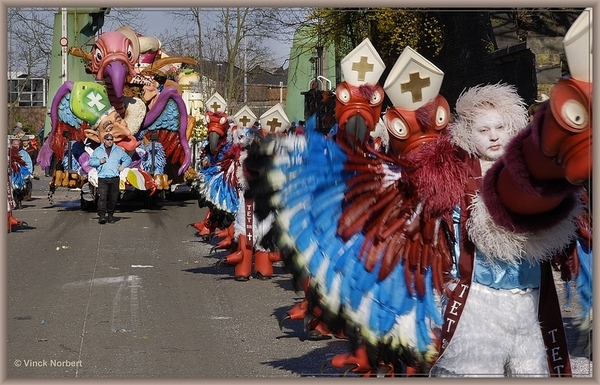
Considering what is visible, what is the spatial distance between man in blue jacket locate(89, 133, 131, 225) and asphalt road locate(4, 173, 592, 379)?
8.08ft

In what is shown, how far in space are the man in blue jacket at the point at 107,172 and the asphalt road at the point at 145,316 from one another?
2.46 metres

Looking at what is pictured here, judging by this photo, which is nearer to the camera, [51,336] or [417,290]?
[417,290]

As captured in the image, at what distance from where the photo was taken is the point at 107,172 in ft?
51.8

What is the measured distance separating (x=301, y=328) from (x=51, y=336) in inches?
70.6

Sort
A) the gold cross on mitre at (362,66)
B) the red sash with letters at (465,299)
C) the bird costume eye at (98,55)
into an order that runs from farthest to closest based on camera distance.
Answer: the bird costume eye at (98,55)
the gold cross on mitre at (362,66)
the red sash with letters at (465,299)

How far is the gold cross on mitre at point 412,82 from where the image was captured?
4945mm

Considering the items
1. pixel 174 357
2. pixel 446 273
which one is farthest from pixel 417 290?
pixel 174 357

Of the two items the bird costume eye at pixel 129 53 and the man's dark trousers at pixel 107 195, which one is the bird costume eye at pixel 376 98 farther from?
the man's dark trousers at pixel 107 195

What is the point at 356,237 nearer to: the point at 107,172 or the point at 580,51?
the point at 580,51

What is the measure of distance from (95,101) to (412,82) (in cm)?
1226

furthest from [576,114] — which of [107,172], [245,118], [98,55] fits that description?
[107,172]

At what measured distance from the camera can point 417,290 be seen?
394 cm

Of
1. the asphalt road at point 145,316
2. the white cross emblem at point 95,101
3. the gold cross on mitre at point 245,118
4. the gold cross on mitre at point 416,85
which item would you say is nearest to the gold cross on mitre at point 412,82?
the gold cross on mitre at point 416,85

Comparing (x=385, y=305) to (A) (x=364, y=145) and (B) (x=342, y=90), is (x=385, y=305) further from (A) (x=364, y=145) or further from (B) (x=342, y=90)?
(B) (x=342, y=90)
